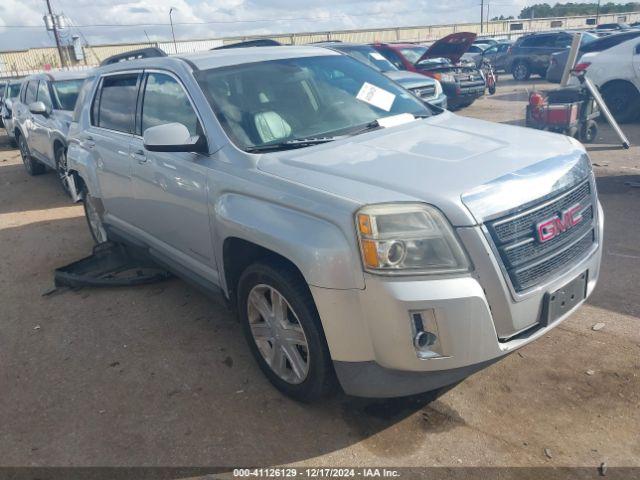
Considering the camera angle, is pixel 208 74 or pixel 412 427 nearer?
pixel 412 427

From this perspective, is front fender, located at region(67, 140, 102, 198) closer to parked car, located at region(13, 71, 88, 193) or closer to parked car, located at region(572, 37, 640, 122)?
parked car, located at region(13, 71, 88, 193)

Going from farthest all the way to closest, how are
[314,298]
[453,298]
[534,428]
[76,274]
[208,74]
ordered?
1. [76,274]
2. [208,74]
3. [534,428]
4. [314,298]
5. [453,298]

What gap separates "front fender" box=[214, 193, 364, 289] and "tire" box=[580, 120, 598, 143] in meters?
7.83

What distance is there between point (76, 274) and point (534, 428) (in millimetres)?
4126

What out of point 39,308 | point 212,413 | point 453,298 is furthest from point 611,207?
point 39,308

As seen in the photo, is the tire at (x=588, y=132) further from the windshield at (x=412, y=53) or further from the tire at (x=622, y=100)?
the windshield at (x=412, y=53)

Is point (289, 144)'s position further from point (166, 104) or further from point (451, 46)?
point (451, 46)

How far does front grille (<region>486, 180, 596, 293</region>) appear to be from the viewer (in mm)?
2451

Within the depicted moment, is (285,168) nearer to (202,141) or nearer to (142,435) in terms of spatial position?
(202,141)

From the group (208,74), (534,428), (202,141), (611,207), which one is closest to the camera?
(534,428)

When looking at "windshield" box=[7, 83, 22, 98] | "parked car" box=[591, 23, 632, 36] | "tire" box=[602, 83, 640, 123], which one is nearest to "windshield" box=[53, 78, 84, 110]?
"windshield" box=[7, 83, 22, 98]

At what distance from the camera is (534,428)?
2.81m

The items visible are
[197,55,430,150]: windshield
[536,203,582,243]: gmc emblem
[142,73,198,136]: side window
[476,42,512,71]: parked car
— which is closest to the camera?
[536,203,582,243]: gmc emblem

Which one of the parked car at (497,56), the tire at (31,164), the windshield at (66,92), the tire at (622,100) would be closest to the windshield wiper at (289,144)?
the windshield at (66,92)
